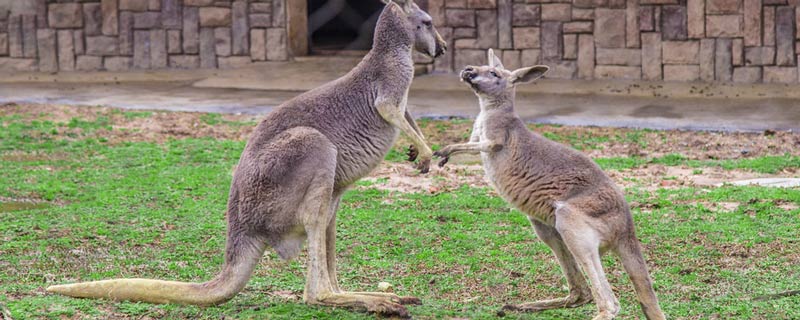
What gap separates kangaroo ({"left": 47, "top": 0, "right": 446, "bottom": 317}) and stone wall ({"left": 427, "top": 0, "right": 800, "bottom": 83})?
7.12m

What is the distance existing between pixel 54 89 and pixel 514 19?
16.9ft

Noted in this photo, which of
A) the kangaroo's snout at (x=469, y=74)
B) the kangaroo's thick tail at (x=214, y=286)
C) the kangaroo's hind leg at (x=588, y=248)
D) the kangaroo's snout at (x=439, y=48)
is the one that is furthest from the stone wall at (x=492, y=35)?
the kangaroo's thick tail at (x=214, y=286)

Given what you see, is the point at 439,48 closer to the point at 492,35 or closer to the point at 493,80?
the point at 493,80

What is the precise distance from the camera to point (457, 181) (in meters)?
8.20

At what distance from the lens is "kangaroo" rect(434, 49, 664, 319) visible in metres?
4.51

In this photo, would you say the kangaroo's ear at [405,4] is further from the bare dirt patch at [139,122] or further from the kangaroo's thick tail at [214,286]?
the bare dirt patch at [139,122]

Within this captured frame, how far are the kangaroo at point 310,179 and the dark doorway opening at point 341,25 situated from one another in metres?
8.38

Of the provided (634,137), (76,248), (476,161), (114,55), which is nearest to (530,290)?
(76,248)

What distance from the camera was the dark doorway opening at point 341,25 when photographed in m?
14.1

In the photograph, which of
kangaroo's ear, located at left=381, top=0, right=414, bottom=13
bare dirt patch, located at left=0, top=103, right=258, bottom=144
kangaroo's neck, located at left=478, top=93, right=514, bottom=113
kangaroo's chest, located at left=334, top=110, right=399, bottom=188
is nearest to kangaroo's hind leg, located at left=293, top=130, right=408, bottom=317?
kangaroo's chest, located at left=334, top=110, right=399, bottom=188

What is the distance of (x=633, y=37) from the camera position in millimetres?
11938

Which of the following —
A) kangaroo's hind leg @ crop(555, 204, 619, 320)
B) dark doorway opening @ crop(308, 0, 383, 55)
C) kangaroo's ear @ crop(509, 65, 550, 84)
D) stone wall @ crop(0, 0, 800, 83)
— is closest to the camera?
kangaroo's hind leg @ crop(555, 204, 619, 320)

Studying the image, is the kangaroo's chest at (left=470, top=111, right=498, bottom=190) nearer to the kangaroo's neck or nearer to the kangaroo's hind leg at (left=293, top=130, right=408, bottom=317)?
the kangaroo's neck

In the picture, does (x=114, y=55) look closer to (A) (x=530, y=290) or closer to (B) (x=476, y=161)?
(B) (x=476, y=161)
